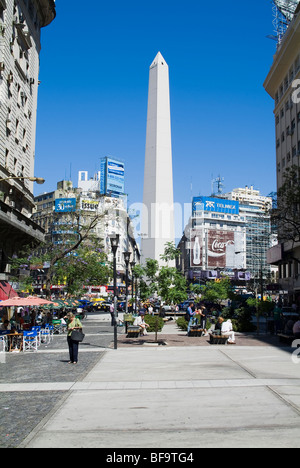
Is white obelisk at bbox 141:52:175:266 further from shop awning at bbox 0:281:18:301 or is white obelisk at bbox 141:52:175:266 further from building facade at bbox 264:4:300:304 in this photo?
shop awning at bbox 0:281:18:301

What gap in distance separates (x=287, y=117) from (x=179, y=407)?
4808 cm

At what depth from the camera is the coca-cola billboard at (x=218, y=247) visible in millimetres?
142625

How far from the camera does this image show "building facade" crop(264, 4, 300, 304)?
4769 cm

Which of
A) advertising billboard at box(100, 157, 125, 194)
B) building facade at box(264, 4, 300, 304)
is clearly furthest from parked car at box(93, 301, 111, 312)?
advertising billboard at box(100, 157, 125, 194)

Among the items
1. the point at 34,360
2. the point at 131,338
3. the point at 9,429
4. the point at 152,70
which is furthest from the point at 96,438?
the point at 152,70

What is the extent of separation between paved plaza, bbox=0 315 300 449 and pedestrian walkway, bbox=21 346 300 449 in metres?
0.02

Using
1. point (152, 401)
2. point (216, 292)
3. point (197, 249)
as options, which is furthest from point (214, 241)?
point (152, 401)

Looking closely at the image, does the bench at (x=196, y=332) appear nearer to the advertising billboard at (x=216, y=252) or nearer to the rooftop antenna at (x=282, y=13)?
the rooftop antenna at (x=282, y=13)

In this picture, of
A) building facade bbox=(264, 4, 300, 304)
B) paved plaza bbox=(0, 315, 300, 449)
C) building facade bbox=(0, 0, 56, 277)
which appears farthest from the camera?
building facade bbox=(264, 4, 300, 304)

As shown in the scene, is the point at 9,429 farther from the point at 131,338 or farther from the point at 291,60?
the point at 291,60

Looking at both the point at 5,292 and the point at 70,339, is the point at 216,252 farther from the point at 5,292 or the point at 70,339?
the point at 70,339

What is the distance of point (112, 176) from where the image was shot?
482ft

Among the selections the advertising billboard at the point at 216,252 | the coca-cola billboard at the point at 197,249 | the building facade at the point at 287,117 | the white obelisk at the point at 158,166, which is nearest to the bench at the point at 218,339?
the building facade at the point at 287,117

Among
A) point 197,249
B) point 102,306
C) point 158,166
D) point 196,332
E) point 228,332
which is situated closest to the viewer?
point 228,332
